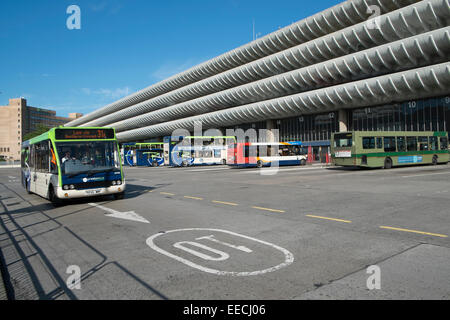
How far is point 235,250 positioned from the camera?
5730mm

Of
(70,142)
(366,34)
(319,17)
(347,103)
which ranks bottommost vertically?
(70,142)

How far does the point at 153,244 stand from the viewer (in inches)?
246

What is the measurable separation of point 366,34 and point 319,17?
8423 millimetres

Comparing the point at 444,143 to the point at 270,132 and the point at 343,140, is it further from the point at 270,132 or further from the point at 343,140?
the point at 270,132

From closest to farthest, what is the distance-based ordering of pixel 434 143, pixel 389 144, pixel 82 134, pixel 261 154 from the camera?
pixel 82 134, pixel 389 144, pixel 434 143, pixel 261 154

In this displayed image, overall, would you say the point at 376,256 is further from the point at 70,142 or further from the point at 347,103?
the point at 347,103

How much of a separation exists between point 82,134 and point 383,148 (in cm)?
2199

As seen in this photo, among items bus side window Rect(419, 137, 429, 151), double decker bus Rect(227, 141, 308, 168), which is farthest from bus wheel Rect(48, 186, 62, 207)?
bus side window Rect(419, 137, 429, 151)

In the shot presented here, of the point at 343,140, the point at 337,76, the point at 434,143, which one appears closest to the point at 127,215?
the point at 343,140

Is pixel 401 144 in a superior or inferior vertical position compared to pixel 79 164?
superior
